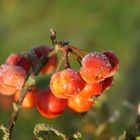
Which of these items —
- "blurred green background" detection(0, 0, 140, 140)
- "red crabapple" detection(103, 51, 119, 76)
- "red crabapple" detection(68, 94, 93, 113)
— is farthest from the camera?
"blurred green background" detection(0, 0, 140, 140)

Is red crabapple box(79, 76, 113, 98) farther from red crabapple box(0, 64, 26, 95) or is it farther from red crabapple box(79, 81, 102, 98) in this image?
red crabapple box(0, 64, 26, 95)

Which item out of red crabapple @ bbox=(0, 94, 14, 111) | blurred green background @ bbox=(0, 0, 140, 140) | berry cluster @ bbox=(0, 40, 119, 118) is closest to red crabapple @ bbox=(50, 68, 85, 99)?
berry cluster @ bbox=(0, 40, 119, 118)

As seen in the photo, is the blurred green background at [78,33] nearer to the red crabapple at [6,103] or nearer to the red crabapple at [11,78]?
the red crabapple at [6,103]

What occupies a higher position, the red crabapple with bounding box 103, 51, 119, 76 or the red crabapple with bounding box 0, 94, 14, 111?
the red crabapple with bounding box 103, 51, 119, 76

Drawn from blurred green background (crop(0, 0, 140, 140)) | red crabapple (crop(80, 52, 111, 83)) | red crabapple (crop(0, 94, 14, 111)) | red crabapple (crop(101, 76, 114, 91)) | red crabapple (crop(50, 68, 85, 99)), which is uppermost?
red crabapple (crop(80, 52, 111, 83))

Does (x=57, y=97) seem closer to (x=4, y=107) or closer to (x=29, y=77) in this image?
(x=29, y=77)

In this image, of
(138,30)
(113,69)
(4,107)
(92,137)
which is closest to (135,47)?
(138,30)

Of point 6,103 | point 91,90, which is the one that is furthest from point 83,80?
point 6,103

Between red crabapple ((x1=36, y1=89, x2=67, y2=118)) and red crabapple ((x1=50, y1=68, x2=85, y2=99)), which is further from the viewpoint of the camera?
red crabapple ((x1=36, y1=89, x2=67, y2=118))
